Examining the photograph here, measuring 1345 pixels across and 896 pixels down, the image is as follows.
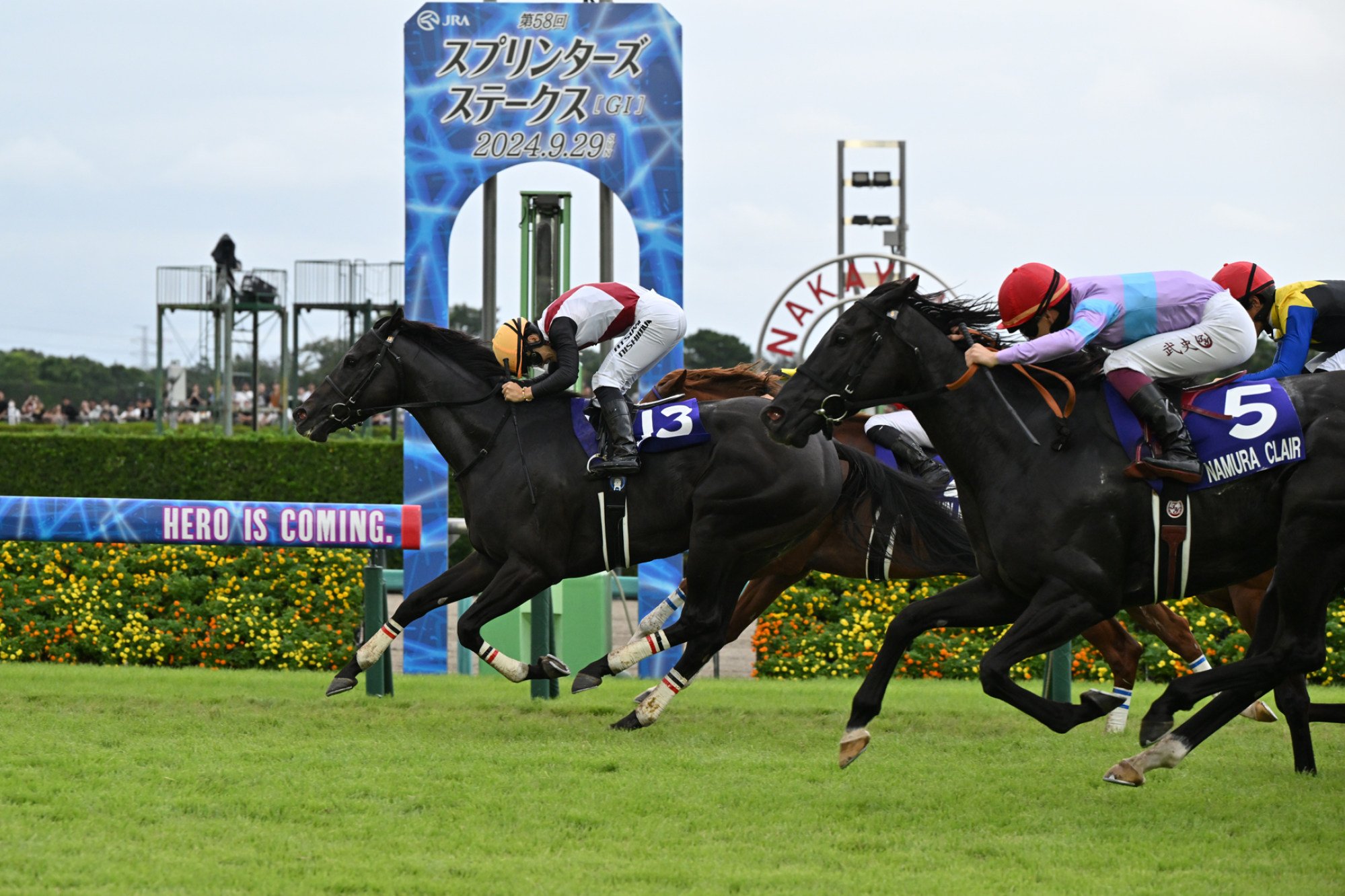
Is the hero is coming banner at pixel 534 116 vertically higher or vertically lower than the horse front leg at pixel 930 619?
higher

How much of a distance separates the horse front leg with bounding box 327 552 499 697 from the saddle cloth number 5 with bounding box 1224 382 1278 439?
125 inches

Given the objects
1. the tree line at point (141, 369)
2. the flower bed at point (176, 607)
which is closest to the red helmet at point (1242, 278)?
the flower bed at point (176, 607)

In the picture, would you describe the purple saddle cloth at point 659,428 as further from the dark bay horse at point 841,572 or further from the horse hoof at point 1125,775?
the horse hoof at point 1125,775

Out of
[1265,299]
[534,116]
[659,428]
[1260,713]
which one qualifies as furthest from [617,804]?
[534,116]

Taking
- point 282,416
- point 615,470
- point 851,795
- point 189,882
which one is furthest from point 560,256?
point 282,416

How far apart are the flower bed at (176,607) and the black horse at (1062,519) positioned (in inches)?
182

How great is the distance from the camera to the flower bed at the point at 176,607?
885 centimetres

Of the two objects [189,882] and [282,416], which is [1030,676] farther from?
[282,416]

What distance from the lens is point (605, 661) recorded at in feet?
21.7

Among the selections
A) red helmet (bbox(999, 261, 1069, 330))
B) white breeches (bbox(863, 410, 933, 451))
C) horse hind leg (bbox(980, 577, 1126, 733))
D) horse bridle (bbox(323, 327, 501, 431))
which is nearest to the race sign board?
horse bridle (bbox(323, 327, 501, 431))

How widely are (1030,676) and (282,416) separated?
23085 mm

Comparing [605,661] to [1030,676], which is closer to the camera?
[605,661]

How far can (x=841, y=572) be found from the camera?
7.53 m

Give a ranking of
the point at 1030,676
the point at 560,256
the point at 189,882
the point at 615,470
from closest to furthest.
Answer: the point at 189,882 < the point at 615,470 < the point at 1030,676 < the point at 560,256
